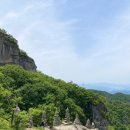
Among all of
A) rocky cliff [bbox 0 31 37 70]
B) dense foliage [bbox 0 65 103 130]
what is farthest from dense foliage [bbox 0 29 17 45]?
dense foliage [bbox 0 65 103 130]

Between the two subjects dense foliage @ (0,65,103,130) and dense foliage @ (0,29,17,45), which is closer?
dense foliage @ (0,65,103,130)

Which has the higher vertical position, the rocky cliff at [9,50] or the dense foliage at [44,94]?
the rocky cliff at [9,50]

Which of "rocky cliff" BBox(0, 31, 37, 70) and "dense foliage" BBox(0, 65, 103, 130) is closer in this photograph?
"dense foliage" BBox(0, 65, 103, 130)

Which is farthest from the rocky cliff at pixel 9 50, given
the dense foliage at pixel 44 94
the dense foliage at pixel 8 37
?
the dense foliage at pixel 44 94

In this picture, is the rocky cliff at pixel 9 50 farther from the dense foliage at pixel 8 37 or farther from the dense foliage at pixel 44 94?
the dense foliage at pixel 44 94

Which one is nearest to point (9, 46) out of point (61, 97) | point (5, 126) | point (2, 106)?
point (61, 97)

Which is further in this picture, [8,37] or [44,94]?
[8,37]

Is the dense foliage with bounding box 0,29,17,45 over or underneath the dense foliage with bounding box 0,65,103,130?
over

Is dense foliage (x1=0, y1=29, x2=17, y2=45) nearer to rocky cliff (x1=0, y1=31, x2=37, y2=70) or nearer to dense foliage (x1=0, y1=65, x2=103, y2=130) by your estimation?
rocky cliff (x1=0, y1=31, x2=37, y2=70)

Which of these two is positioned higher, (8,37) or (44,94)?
(8,37)

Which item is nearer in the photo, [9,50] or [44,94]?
[44,94]

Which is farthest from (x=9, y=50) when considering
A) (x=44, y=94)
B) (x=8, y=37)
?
(x=44, y=94)

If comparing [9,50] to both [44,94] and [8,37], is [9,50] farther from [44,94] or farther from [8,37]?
[44,94]

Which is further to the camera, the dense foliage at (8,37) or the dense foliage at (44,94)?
the dense foliage at (8,37)
